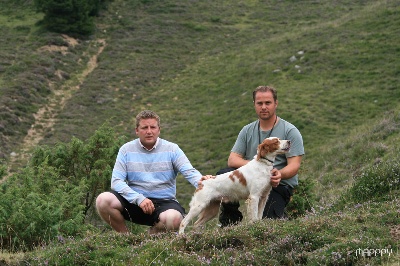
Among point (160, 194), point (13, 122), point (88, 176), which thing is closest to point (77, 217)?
point (160, 194)

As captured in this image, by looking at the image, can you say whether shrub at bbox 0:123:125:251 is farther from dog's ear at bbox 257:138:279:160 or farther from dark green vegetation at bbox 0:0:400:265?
dog's ear at bbox 257:138:279:160

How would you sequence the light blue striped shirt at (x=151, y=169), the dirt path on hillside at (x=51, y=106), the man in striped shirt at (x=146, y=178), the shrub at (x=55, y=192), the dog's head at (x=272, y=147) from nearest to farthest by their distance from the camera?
the dog's head at (x=272, y=147), the man in striped shirt at (x=146, y=178), the light blue striped shirt at (x=151, y=169), the shrub at (x=55, y=192), the dirt path on hillside at (x=51, y=106)

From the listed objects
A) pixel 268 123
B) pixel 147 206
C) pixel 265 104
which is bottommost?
pixel 147 206

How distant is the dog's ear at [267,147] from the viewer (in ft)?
24.4

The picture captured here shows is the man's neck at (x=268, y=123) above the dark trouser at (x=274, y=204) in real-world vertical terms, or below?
above

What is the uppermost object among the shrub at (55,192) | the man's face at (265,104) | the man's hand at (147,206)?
the man's face at (265,104)

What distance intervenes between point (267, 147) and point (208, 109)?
1020 inches

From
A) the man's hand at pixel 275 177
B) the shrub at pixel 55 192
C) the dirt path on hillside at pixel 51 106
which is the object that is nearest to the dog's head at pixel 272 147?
the man's hand at pixel 275 177

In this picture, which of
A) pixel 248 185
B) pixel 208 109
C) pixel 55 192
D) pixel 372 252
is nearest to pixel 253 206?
pixel 248 185

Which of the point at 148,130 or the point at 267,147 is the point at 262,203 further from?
the point at 148,130

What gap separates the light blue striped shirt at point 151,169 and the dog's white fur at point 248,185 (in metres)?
0.25

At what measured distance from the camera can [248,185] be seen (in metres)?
7.54

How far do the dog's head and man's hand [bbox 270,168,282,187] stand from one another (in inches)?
8.3

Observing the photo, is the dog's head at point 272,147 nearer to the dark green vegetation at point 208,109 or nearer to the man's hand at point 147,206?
the dark green vegetation at point 208,109
